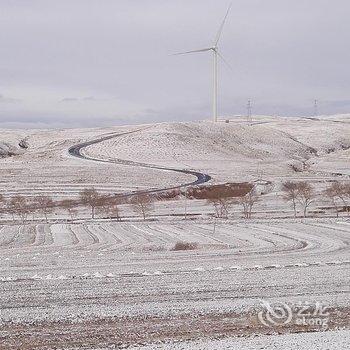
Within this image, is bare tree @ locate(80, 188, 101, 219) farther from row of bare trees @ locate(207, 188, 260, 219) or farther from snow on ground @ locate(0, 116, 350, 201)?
row of bare trees @ locate(207, 188, 260, 219)

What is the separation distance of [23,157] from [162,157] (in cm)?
3623

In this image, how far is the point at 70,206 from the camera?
286ft

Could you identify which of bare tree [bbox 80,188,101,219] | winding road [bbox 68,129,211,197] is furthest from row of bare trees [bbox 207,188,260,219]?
winding road [bbox 68,129,211,197]

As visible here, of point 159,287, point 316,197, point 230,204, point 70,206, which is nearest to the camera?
point 159,287

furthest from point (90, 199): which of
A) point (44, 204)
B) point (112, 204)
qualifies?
point (44, 204)

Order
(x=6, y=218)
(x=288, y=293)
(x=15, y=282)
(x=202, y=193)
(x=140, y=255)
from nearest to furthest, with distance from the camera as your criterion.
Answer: (x=288, y=293) < (x=15, y=282) < (x=140, y=255) < (x=6, y=218) < (x=202, y=193)

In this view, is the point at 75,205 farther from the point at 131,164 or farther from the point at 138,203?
the point at 131,164

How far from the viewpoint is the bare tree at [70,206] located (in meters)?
79.2

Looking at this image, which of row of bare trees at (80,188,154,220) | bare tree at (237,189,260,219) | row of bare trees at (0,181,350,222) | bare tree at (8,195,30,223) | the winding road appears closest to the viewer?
bare tree at (237,189,260,219)

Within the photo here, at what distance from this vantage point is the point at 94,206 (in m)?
83.2

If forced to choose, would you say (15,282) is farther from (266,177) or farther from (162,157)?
(162,157)

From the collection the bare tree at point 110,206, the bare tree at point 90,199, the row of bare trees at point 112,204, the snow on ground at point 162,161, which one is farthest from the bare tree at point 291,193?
the bare tree at point 90,199

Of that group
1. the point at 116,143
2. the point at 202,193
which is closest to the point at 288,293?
the point at 202,193

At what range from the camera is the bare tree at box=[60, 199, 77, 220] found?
260 ft
